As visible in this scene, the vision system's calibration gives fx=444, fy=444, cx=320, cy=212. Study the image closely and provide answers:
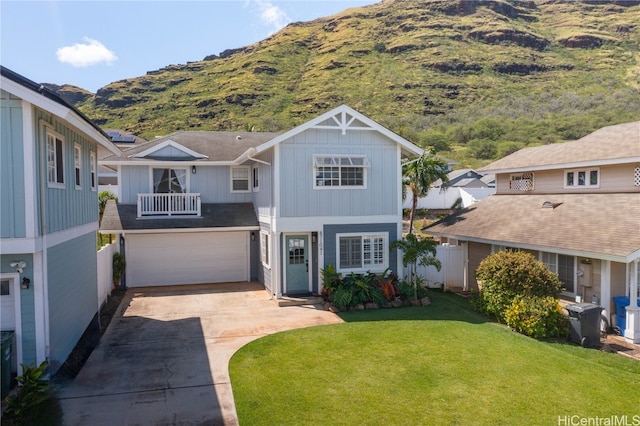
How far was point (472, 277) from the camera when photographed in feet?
55.2

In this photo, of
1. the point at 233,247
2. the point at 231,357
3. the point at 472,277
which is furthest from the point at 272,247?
the point at 472,277

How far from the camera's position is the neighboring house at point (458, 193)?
38.9 meters

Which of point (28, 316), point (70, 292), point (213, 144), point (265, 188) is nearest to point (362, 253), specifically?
point (265, 188)

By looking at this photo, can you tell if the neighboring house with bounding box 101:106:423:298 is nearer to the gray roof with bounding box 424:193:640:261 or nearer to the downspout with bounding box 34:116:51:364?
the gray roof with bounding box 424:193:640:261

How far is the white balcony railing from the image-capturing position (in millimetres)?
17406

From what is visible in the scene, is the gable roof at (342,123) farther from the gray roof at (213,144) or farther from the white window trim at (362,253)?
the gray roof at (213,144)

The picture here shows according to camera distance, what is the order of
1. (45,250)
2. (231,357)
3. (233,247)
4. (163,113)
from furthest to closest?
(163,113) → (233,247) → (231,357) → (45,250)

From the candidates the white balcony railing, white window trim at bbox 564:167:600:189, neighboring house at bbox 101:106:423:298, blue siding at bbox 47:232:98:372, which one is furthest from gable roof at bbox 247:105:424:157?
white window trim at bbox 564:167:600:189

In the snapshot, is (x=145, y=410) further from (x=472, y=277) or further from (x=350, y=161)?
(x=472, y=277)

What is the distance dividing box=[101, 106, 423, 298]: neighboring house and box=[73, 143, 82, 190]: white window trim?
17.9 ft

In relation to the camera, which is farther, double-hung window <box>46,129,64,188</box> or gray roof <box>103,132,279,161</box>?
gray roof <box>103,132,279,161</box>

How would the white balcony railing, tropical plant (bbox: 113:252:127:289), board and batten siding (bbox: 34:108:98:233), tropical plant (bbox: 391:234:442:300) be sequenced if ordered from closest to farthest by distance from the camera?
board and batten siding (bbox: 34:108:98:233)
tropical plant (bbox: 391:234:442:300)
tropical plant (bbox: 113:252:127:289)
the white balcony railing

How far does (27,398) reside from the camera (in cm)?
Answer: 662

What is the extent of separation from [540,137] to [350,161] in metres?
52.6
